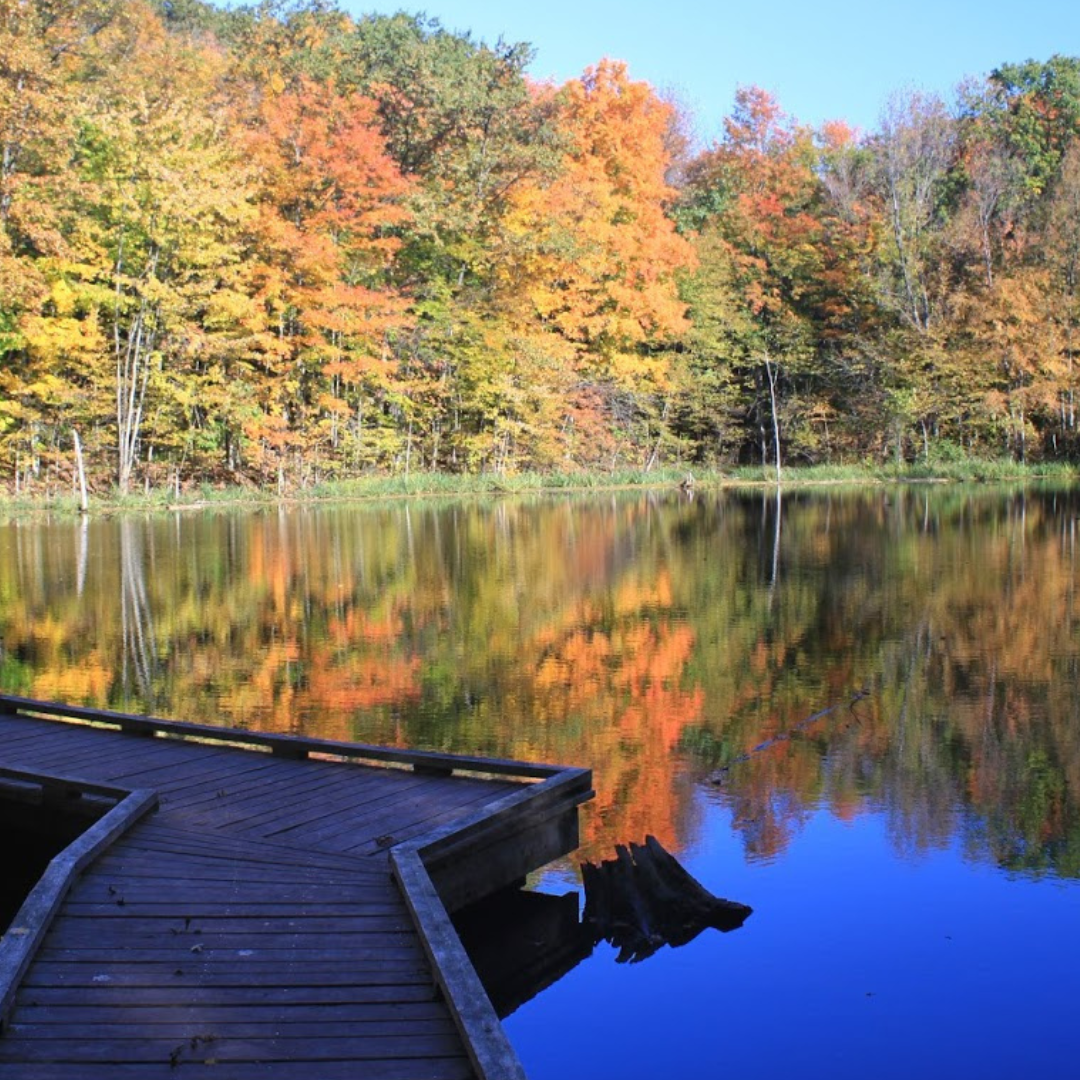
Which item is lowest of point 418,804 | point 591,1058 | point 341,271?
point 591,1058

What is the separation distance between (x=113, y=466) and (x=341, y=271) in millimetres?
7581

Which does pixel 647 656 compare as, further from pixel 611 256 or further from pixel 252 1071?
pixel 611 256

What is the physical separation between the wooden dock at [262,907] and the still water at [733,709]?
2.37ft

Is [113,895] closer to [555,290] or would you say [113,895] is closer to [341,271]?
[341,271]

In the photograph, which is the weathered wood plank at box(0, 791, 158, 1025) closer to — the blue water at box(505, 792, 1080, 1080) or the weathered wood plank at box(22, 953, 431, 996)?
the weathered wood plank at box(22, 953, 431, 996)

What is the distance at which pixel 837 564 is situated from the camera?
59.9 ft

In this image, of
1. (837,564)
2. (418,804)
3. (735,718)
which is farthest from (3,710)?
(837,564)

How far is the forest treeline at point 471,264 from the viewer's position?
94.9 feet

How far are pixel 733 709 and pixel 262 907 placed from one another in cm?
574

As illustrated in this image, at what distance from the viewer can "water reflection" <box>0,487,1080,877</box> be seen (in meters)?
7.65

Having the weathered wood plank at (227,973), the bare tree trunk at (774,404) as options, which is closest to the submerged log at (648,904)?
the weathered wood plank at (227,973)

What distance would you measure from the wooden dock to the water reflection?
1.18 m

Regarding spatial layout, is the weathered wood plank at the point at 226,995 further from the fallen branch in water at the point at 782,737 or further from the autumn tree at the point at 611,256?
the autumn tree at the point at 611,256

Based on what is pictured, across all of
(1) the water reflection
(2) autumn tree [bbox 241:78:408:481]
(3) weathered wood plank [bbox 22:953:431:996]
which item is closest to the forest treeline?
(2) autumn tree [bbox 241:78:408:481]
